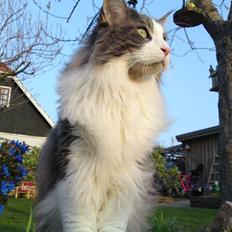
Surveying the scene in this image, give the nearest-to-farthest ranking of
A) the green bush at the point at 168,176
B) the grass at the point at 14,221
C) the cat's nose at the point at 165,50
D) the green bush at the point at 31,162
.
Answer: the cat's nose at the point at 165,50
the grass at the point at 14,221
the green bush at the point at 31,162
the green bush at the point at 168,176

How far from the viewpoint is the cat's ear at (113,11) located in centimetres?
257

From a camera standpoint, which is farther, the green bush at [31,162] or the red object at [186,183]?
the red object at [186,183]

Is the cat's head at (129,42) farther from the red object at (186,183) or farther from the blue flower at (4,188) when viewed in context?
the red object at (186,183)

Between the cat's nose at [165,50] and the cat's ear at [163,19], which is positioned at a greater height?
the cat's ear at [163,19]

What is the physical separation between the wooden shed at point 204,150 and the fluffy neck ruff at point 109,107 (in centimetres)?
1350

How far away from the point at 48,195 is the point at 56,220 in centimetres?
17

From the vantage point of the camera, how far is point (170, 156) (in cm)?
2017

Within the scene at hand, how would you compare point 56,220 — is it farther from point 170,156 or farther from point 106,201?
point 170,156

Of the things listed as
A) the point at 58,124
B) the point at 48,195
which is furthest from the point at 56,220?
the point at 58,124

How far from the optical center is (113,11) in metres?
2.60

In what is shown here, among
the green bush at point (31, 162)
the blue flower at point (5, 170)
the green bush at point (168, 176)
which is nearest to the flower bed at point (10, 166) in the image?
the blue flower at point (5, 170)

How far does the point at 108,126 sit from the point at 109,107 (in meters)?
0.12

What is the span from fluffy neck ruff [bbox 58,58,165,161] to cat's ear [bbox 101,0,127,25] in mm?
299

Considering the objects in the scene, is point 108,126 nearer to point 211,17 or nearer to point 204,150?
point 211,17
